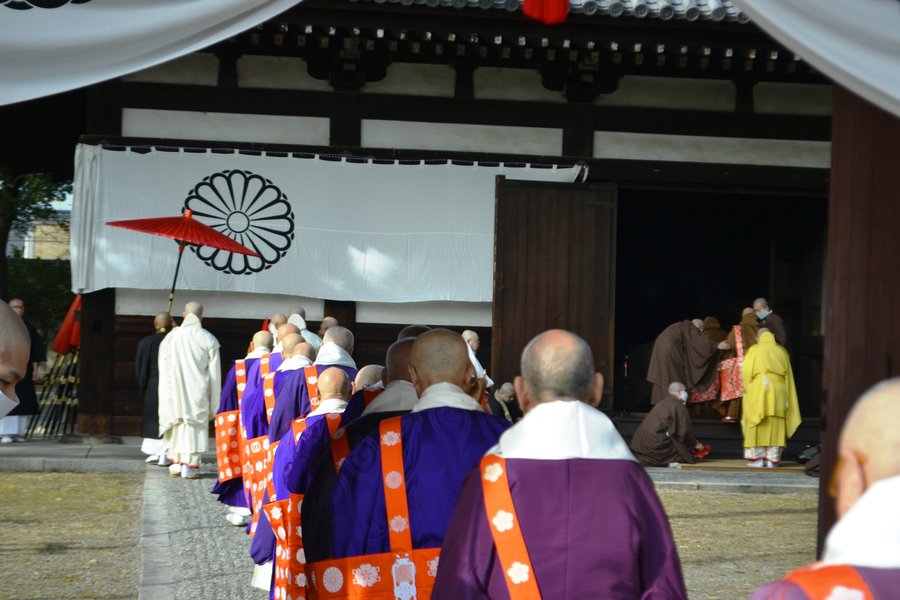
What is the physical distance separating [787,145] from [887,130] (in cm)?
858

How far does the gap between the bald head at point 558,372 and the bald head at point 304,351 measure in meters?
3.90

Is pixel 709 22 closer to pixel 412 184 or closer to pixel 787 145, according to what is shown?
pixel 787 145

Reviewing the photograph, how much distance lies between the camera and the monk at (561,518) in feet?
8.55

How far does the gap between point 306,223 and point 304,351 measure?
15.9 ft

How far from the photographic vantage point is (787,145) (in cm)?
1173

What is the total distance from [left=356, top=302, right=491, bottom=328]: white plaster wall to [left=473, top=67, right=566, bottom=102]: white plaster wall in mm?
2096

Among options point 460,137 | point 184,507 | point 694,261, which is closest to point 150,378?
point 184,507

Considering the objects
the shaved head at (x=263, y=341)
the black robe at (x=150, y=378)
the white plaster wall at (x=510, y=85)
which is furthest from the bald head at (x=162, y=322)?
the white plaster wall at (x=510, y=85)

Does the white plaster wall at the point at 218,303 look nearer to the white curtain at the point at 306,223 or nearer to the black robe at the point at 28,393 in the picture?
the white curtain at the point at 306,223

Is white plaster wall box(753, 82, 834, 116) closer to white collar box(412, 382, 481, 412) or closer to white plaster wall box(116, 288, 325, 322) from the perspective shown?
white plaster wall box(116, 288, 325, 322)

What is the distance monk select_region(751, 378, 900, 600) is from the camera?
5.25ft

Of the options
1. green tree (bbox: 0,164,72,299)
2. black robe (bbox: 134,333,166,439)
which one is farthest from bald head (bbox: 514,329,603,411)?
green tree (bbox: 0,164,72,299)

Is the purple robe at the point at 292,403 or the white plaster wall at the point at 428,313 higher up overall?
the white plaster wall at the point at 428,313

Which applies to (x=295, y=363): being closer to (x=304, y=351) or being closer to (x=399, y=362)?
(x=304, y=351)
